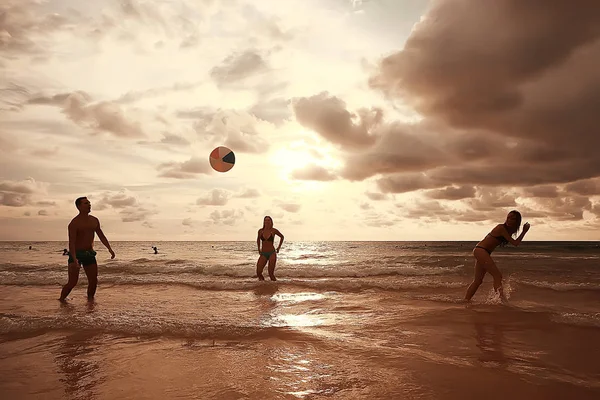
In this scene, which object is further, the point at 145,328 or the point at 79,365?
the point at 145,328

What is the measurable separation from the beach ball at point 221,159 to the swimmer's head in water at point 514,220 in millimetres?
8074

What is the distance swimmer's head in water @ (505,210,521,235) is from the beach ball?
26.5 feet

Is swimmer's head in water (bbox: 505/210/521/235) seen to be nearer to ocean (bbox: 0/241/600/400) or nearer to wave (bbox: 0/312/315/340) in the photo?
ocean (bbox: 0/241/600/400)

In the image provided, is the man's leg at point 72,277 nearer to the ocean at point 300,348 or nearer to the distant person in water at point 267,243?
the ocean at point 300,348

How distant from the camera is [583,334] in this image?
18.3ft

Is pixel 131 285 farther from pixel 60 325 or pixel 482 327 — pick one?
pixel 482 327

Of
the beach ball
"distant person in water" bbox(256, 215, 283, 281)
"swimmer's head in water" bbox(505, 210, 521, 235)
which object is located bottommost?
"distant person in water" bbox(256, 215, 283, 281)

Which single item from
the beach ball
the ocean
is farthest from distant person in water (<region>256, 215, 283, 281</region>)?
the ocean

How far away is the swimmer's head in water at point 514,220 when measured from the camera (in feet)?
25.5

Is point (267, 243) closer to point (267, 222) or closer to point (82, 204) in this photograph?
point (267, 222)

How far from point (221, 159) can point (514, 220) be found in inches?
339

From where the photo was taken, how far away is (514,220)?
306 inches

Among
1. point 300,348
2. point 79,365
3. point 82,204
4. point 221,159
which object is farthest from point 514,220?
point 82,204

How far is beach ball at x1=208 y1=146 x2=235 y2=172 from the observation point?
12.0m
